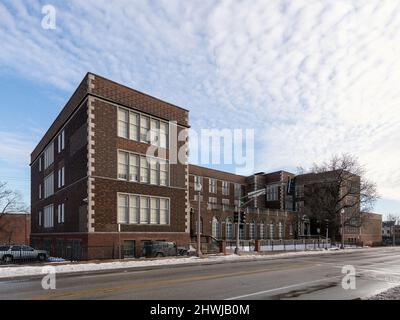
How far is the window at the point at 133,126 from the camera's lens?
34.8 meters

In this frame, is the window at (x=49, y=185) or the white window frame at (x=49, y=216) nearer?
the white window frame at (x=49, y=216)

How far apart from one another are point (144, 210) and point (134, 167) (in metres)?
3.72

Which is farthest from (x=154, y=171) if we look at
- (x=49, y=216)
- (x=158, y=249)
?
(x=49, y=216)

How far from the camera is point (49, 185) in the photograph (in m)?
47.6

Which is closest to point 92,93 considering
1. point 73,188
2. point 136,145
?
point 136,145

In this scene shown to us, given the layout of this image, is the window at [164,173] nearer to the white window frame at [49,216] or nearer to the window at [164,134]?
the window at [164,134]

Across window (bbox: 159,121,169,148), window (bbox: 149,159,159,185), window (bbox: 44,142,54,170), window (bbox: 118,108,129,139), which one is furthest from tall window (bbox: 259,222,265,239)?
window (bbox: 118,108,129,139)

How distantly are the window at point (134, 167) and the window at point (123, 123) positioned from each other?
181cm

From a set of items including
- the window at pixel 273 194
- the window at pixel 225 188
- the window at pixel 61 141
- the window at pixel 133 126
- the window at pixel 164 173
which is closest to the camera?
the window at pixel 133 126

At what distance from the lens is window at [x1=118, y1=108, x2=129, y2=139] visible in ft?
112

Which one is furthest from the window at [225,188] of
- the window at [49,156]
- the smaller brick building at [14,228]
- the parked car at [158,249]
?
the parked car at [158,249]
